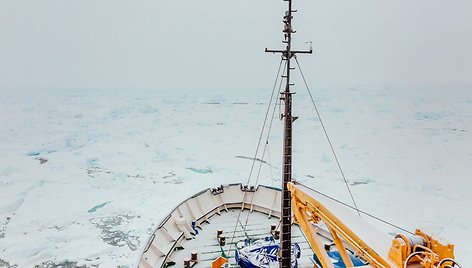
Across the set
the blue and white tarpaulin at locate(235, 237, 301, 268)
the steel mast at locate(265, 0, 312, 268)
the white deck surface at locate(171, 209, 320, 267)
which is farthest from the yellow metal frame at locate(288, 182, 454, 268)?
the white deck surface at locate(171, 209, 320, 267)

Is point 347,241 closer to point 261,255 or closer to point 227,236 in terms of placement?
point 261,255

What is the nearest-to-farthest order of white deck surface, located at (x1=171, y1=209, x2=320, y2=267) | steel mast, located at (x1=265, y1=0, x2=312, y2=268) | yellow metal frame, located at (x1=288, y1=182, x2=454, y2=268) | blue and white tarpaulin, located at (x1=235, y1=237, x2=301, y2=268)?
1. yellow metal frame, located at (x1=288, y1=182, x2=454, y2=268)
2. steel mast, located at (x1=265, y1=0, x2=312, y2=268)
3. blue and white tarpaulin, located at (x1=235, y1=237, x2=301, y2=268)
4. white deck surface, located at (x1=171, y1=209, x2=320, y2=267)

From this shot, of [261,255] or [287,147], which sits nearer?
[287,147]

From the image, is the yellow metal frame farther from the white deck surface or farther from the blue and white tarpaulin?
the white deck surface

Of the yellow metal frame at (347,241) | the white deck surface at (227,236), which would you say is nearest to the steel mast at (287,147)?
the yellow metal frame at (347,241)

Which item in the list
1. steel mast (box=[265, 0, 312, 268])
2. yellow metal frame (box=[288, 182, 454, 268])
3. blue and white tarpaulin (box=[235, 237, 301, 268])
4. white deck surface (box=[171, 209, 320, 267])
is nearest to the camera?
yellow metal frame (box=[288, 182, 454, 268])

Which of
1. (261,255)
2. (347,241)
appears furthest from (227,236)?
(347,241)

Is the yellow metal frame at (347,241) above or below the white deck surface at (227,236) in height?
above

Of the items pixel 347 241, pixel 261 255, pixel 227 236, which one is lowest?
pixel 227 236

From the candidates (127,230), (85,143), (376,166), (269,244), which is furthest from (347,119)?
(269,244)

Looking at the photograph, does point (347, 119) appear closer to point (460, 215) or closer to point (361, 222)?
point (460, 215)

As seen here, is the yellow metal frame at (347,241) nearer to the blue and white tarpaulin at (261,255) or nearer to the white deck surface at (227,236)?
the blue and white tarpaulin at (261,255)
